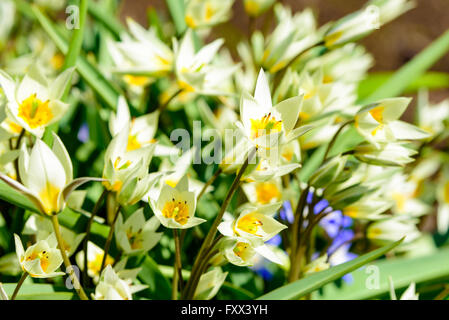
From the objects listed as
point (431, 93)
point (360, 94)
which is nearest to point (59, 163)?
point (360, 94)

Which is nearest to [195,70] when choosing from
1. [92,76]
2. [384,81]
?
[92,76]

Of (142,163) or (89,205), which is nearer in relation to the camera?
(142,163)

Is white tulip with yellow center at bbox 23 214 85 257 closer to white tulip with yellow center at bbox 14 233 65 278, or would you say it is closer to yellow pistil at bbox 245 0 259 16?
white tulip with yellow center at bbox 14 233 65 278

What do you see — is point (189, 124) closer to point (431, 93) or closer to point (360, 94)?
point (360, 94)

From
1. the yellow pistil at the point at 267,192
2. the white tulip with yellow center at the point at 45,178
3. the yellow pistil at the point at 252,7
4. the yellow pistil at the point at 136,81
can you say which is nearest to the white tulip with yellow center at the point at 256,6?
the yellow pistil at the point at 252,7

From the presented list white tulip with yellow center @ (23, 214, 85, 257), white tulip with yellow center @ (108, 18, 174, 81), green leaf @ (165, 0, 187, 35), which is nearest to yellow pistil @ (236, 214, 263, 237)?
white tulip with yellow center @ (23, 214, 85, 257)

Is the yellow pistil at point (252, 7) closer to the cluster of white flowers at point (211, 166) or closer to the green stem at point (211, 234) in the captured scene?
the cluster of white flowers at point (211, 166)
